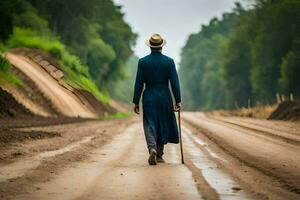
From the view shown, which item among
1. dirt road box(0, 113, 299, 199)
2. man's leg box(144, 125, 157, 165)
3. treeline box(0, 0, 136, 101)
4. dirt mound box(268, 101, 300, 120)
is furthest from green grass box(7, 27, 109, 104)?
man's leg box(144, 125, 157, 165)

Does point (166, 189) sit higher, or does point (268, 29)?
point (268, 29)

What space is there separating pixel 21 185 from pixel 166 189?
184cm

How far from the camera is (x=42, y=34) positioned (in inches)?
1986

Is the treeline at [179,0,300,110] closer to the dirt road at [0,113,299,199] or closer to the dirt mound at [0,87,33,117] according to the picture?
the dirt mound at [0,87,33,117]

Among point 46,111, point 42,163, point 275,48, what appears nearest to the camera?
point 42,163

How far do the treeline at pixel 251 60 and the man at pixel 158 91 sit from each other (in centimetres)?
4851

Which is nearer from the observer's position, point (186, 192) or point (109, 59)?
point (186, 192)

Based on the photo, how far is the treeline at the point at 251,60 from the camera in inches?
2643

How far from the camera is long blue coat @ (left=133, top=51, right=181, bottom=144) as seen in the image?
12.1 metres

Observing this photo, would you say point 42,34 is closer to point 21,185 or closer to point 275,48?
point 275,48

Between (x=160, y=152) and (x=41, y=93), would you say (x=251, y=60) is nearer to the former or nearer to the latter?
(x=41, y=93)

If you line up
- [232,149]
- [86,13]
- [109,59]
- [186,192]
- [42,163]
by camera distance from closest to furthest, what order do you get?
[186,192], [42,163], [232,149], [86,13], [109,59]

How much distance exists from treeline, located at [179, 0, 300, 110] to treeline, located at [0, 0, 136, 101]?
1627 cm

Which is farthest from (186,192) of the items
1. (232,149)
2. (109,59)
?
(109,59)
